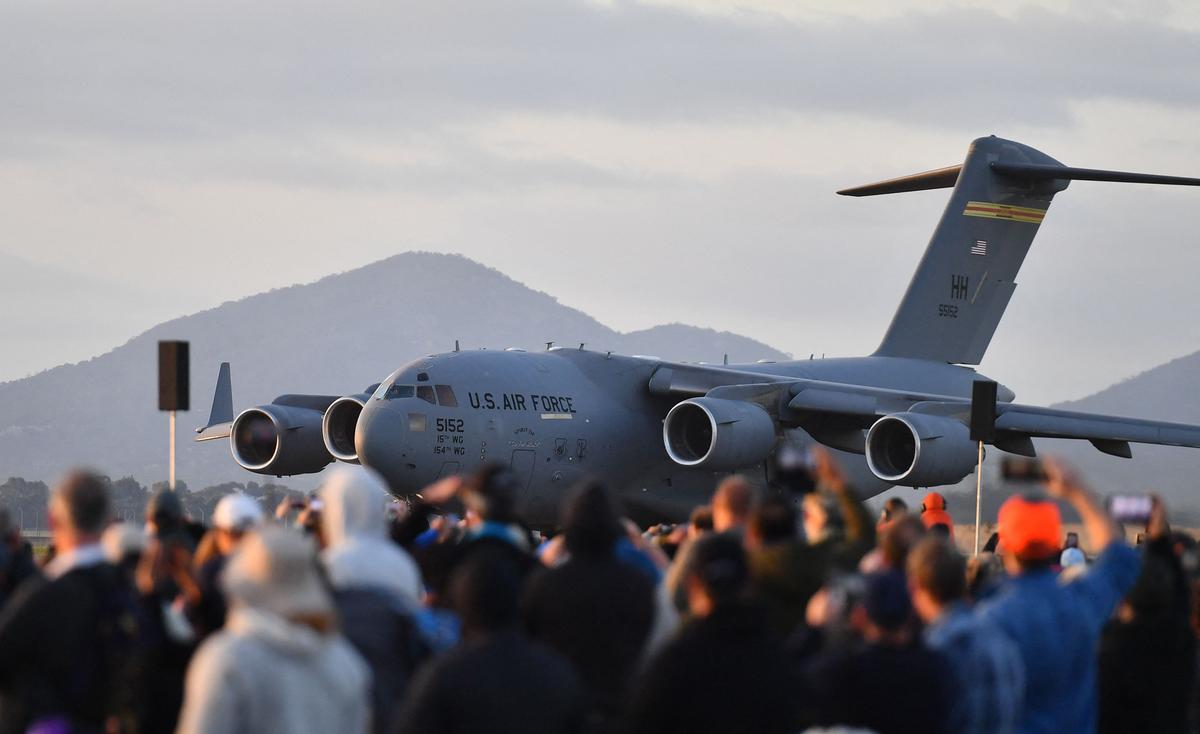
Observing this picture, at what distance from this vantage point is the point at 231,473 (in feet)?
433

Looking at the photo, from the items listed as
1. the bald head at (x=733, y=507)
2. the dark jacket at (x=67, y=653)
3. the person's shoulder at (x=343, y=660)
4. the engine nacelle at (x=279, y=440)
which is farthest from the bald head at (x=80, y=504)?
the engine nacelle at (x=279, y=440)

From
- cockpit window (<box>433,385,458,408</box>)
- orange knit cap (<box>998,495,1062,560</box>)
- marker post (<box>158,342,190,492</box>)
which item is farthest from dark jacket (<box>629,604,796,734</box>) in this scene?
cockpit window (<box>433,385,458,408</box>)

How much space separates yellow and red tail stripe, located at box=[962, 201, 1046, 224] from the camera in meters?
26.6

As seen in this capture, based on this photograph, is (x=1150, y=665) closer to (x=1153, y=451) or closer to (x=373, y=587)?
(x=373, y=587)

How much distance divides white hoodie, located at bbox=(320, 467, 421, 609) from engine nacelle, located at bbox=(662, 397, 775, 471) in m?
15.3

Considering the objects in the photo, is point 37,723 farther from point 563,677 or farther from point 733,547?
point 733,547

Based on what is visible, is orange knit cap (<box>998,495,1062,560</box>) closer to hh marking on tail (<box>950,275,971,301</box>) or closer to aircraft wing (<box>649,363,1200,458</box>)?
aircraft wing (<box>649,363,1200,458</box>)

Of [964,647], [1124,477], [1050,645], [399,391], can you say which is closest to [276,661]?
[964,647]

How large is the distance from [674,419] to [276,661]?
17.8 m

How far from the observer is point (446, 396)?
20.4 metres

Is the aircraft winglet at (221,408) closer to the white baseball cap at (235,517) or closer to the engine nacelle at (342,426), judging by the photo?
the engine nacelle at (342,426)

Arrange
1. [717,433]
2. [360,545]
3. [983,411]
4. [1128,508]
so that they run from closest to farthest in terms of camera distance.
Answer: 1. [360,545]
2. [1128,508]
3. [983,411]
4. [717,433]

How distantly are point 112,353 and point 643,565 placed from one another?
7645 inches

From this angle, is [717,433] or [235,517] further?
[717,433]
